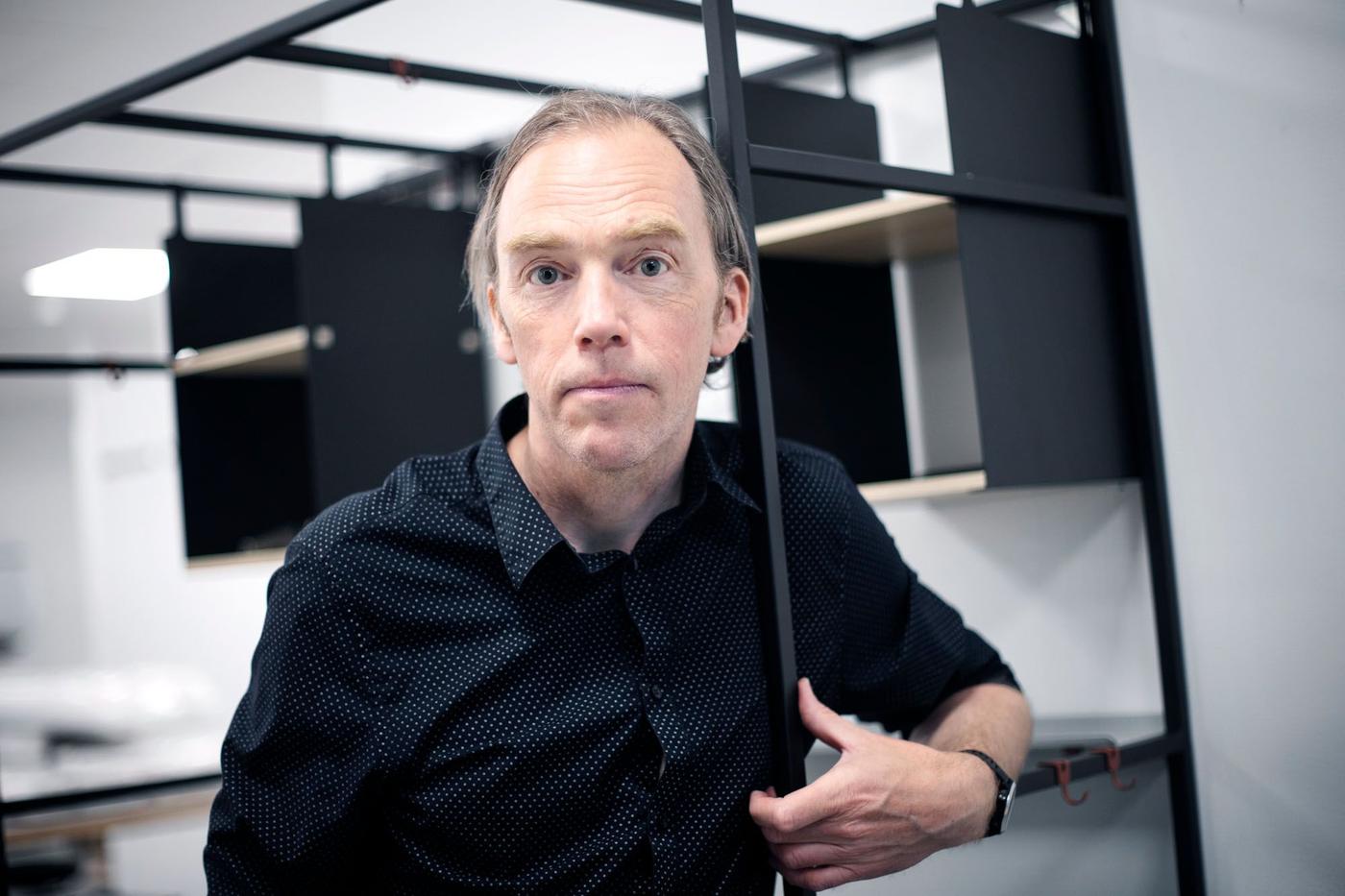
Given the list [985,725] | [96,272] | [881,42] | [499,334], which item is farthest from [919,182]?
[96,272]

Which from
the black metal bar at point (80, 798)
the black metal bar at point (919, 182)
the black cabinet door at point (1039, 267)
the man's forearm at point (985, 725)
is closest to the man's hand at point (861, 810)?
the man's forearm at point (985, 725)

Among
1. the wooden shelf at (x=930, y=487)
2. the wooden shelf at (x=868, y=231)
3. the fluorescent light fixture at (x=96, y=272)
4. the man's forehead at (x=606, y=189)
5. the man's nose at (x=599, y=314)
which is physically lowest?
the wooden shelf at (x=930, y=487)

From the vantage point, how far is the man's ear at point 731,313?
4.45 ft

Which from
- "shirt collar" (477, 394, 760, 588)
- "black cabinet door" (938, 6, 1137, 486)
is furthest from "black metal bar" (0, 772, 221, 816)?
→ "black cabinet door" (938, 6, 1137, 486)

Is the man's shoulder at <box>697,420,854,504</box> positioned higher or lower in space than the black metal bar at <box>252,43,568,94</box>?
lower

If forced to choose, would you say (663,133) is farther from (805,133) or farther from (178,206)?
(178,206)

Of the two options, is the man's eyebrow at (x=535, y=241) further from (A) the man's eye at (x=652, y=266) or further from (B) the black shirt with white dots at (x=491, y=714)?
(B) the black shirt with white dots at (x=491, y=714)

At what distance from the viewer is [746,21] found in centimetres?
201

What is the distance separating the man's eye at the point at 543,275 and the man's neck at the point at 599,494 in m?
0.16

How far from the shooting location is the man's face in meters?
1.22

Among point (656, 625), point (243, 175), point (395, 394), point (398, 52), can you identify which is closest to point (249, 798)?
point (656, 625)

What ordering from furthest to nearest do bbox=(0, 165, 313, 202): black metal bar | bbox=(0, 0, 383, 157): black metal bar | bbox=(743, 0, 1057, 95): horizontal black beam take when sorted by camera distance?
bbox=(0, 165, 313, 202): black metal bar, bbox=(743, 0, 1057, 95): horizontal black beam, bbox=(0, 0, 383, 157): black metal bar

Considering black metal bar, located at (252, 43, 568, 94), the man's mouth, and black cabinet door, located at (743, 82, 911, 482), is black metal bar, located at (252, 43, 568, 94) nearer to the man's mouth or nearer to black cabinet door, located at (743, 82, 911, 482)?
black cabinet door, located at (743, 82, 911, 482)

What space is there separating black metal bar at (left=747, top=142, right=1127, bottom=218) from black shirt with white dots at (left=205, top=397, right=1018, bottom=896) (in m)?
0.34
